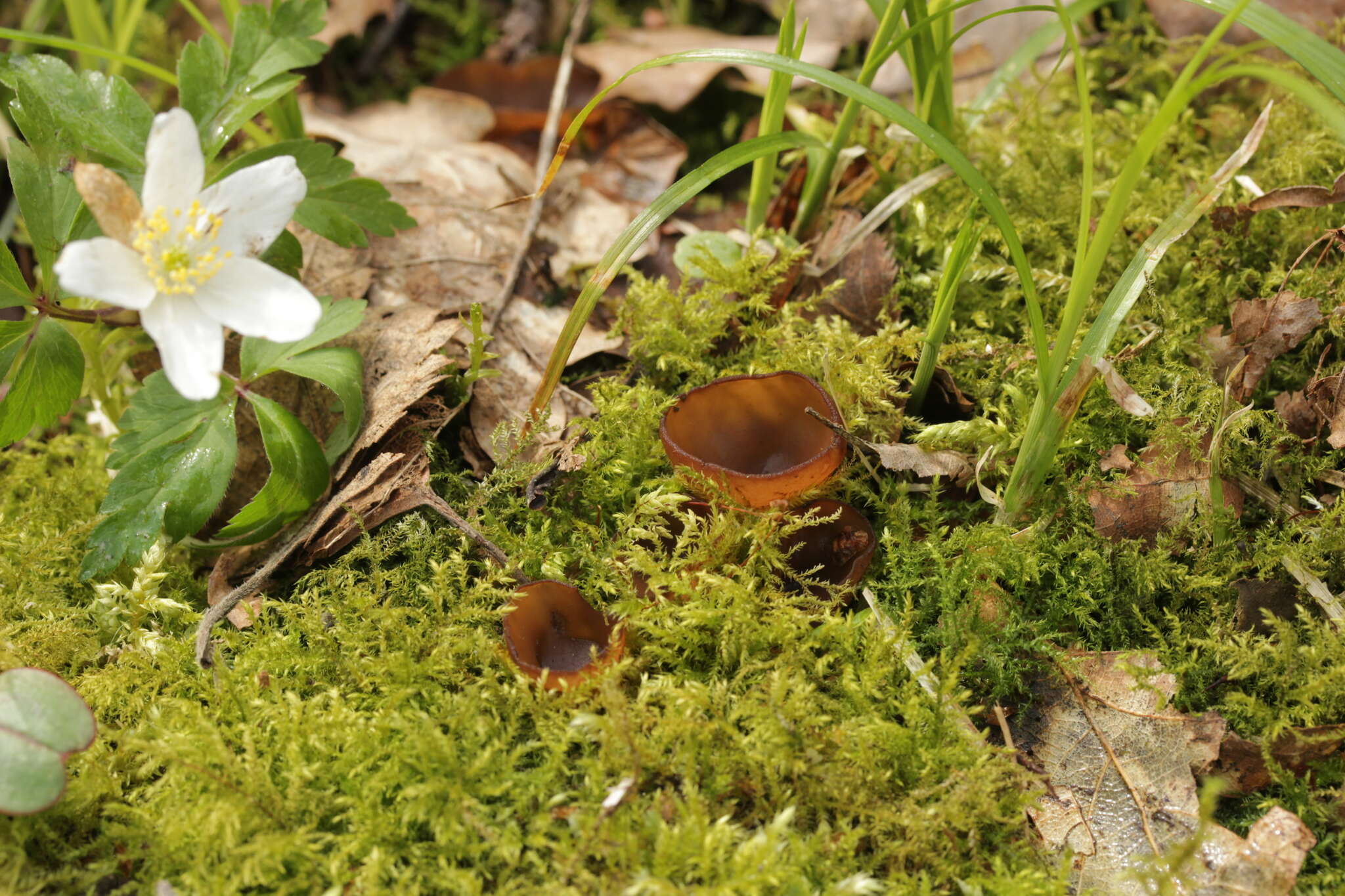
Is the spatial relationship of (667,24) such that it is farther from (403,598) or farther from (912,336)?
(403,598)

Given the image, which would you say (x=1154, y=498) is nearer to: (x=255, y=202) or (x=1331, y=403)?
(x=1331, y=403)

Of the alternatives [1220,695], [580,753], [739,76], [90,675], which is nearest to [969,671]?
[1220,695]

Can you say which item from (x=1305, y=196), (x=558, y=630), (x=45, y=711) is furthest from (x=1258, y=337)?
(x=45, y=711)

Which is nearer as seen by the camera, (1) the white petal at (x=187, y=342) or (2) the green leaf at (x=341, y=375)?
(1) the white petal at (x=187, y=342)

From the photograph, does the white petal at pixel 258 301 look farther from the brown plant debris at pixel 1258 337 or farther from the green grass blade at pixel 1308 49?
the brown plant debris at pixel 1258 337

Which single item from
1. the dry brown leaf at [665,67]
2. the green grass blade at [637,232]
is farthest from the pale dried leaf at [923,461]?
the dry brown leaf at [665,67]
